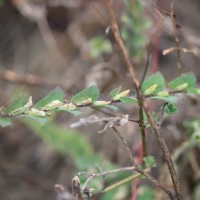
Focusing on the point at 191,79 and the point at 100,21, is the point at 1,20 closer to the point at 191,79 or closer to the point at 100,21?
the point at 100,21

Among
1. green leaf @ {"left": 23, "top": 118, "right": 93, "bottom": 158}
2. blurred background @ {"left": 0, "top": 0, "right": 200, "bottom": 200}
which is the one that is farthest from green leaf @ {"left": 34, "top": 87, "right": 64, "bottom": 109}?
green leaf @ {"left": 23, "top": 118, "right": 93, "bottom": 158}

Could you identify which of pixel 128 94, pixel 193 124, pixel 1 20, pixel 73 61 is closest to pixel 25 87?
pixel 73 61

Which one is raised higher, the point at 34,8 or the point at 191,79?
the point at 34,8

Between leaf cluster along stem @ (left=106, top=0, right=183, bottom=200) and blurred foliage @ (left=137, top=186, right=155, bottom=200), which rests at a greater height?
leaf cluster along stem @ (left=106, top=0, right=183, bottom=200)

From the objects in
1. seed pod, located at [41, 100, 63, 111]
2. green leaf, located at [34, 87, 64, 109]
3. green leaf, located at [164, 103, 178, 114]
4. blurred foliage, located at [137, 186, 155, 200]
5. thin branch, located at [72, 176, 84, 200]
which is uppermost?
green leaf, located at [34, 87, 64, 109]

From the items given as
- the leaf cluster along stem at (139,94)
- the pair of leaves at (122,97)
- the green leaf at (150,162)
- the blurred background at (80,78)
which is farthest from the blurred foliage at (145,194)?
the pair of leaves at (122,97)

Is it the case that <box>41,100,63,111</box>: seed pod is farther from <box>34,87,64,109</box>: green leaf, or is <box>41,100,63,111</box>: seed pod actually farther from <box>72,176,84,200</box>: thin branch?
<box>72,176,84,200</box>: thin branch

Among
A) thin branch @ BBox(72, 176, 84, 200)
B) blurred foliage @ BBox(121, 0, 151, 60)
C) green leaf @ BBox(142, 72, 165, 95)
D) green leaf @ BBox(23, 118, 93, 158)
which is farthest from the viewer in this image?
green leaf @ BBox(23, 118, 93, 158)

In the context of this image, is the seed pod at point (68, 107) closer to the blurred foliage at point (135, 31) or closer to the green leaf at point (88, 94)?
the green leaf at point (88, 94)

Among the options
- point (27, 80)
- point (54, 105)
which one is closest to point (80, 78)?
point (27, 80)
